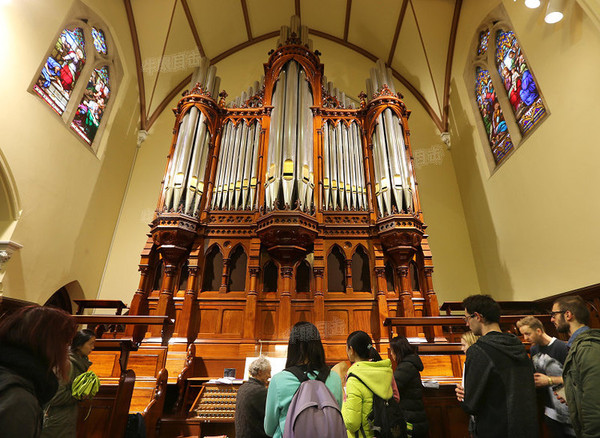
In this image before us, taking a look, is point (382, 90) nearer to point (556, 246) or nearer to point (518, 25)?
point (518, 25)

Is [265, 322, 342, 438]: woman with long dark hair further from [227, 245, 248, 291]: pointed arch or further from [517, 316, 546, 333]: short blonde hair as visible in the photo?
[227, 245, 248, 291]: pointed arch

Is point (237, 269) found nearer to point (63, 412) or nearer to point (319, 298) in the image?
point (319, 298)

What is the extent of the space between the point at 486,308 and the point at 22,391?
241 centimetres

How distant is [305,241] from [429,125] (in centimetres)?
572

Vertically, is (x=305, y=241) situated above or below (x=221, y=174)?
below

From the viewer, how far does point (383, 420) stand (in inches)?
80.3

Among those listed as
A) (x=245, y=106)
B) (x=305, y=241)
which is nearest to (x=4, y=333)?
(x=305, y=241)

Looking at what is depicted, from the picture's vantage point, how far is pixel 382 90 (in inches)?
298

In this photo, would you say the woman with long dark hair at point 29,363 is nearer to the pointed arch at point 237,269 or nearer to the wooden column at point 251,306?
the wooden column at point 251,306

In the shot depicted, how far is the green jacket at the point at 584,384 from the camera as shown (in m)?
1.94

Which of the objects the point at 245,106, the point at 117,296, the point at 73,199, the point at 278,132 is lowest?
the point at 117,296

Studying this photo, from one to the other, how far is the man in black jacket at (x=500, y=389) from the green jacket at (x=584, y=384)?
35 centimetres

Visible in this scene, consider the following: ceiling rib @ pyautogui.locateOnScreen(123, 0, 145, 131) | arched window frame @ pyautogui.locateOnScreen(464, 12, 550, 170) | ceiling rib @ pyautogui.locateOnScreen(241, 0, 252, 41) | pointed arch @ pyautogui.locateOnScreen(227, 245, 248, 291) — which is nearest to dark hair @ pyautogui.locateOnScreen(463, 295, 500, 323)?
pointed arch @ pyautogui.locateOnScreen(227, 245, 248, 291)

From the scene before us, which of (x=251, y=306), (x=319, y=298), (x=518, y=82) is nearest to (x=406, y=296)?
(x=319, y=298)
